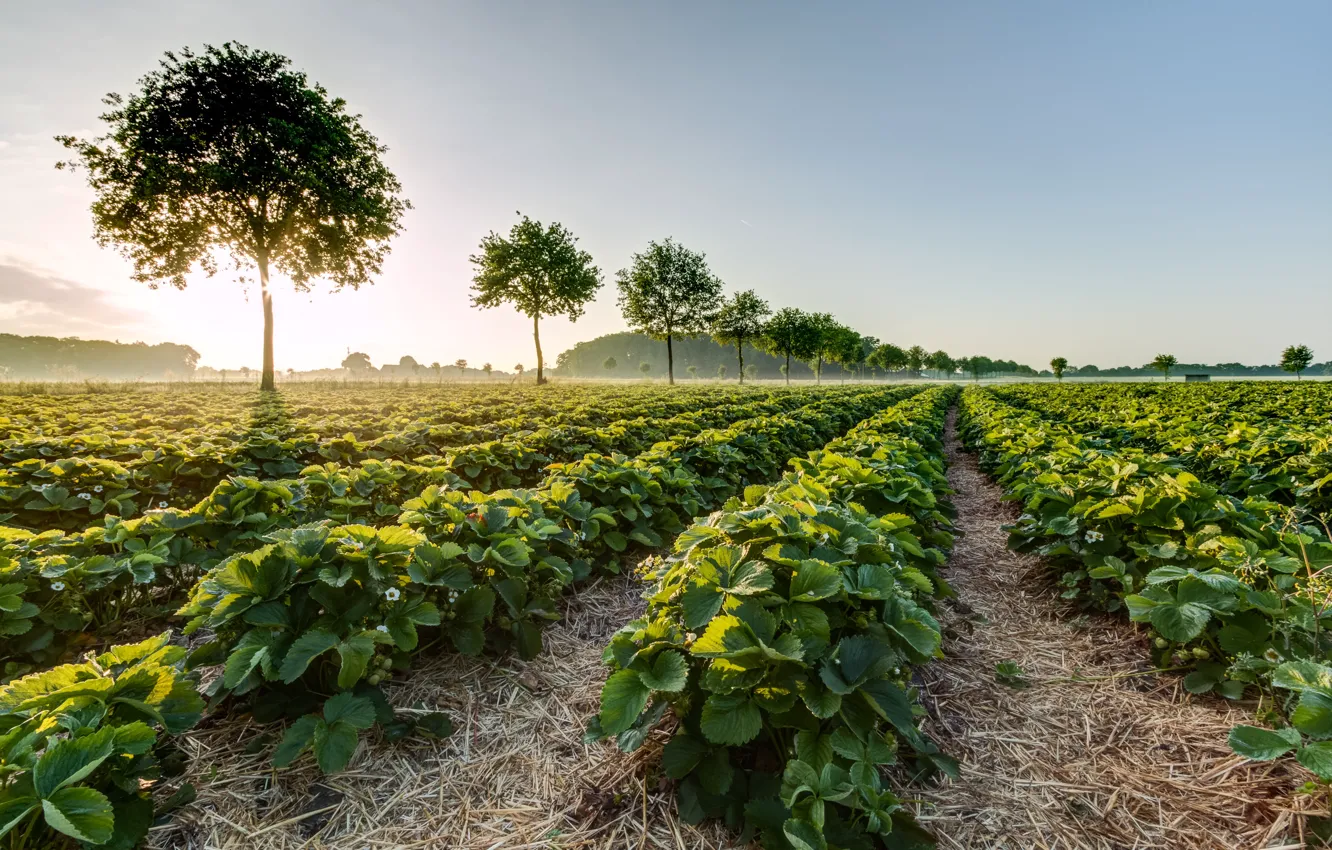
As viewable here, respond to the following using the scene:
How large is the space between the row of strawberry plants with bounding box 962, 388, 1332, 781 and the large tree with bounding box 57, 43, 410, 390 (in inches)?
1224

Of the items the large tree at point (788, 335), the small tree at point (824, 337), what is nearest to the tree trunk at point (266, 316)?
the large tree at point (788, 335)

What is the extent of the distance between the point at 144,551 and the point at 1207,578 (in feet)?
19.0

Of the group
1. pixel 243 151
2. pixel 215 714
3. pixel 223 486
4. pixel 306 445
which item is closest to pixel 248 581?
pixel 215 714

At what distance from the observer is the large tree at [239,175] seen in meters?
23.8

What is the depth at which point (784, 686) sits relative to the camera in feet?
6.31

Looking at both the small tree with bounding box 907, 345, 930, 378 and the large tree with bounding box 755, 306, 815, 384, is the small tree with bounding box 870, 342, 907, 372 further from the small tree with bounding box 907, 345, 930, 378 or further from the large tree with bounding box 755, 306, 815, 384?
the large tree with bounding box 755, 306, 815, 384

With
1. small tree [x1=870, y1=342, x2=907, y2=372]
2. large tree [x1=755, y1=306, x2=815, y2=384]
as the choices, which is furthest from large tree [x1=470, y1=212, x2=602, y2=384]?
small tree [x1=870, y1=342, x2=907, y2=372]

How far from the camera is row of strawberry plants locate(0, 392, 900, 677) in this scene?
2812 millimetres

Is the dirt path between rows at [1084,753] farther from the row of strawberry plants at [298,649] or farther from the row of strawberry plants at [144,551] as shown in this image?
the row of strawberry plants at [144,551]

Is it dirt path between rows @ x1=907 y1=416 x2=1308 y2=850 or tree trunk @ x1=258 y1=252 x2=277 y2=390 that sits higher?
tree trunk @ x1=258 y1=252 x2=277 y2=390

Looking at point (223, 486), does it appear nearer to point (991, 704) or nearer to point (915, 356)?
point (991, 704)

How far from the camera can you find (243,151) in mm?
25500

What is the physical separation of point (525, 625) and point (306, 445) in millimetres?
6096

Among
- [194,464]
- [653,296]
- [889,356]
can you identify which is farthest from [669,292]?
[889,356]
